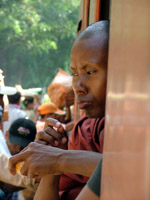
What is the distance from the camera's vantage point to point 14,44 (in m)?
11.9

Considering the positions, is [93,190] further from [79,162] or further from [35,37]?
[35,37]

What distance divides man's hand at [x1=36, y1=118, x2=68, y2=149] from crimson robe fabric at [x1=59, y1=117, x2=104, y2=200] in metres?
0.04

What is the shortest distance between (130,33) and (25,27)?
11779mm

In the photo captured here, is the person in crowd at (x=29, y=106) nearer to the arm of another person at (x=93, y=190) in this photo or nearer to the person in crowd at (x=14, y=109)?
the person in crowd at (x=14, y=109)

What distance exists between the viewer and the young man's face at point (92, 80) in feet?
3.76

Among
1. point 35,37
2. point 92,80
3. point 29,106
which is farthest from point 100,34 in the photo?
point 35,37

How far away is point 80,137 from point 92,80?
32 centimetres

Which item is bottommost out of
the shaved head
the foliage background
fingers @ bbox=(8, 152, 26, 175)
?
fingers @ bbox=(8, 152, 26, 175)

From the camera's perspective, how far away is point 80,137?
1.36 metres

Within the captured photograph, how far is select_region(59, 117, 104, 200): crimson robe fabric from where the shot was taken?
1322 mm

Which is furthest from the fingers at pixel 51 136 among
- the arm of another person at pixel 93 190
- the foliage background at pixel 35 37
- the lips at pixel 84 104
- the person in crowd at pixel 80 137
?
the foliage background at pixel 35 37

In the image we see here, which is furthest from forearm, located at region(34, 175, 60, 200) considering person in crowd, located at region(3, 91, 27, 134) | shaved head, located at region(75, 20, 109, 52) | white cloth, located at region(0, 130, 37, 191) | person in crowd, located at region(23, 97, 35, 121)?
person in crowd, located at region(23, 97, 35, 121)

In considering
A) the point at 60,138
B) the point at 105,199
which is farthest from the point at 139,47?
the point at 60,138

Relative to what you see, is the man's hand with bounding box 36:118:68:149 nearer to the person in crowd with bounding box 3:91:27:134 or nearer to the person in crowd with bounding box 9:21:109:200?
the person in crowd with bounding box 9:21:109:200
